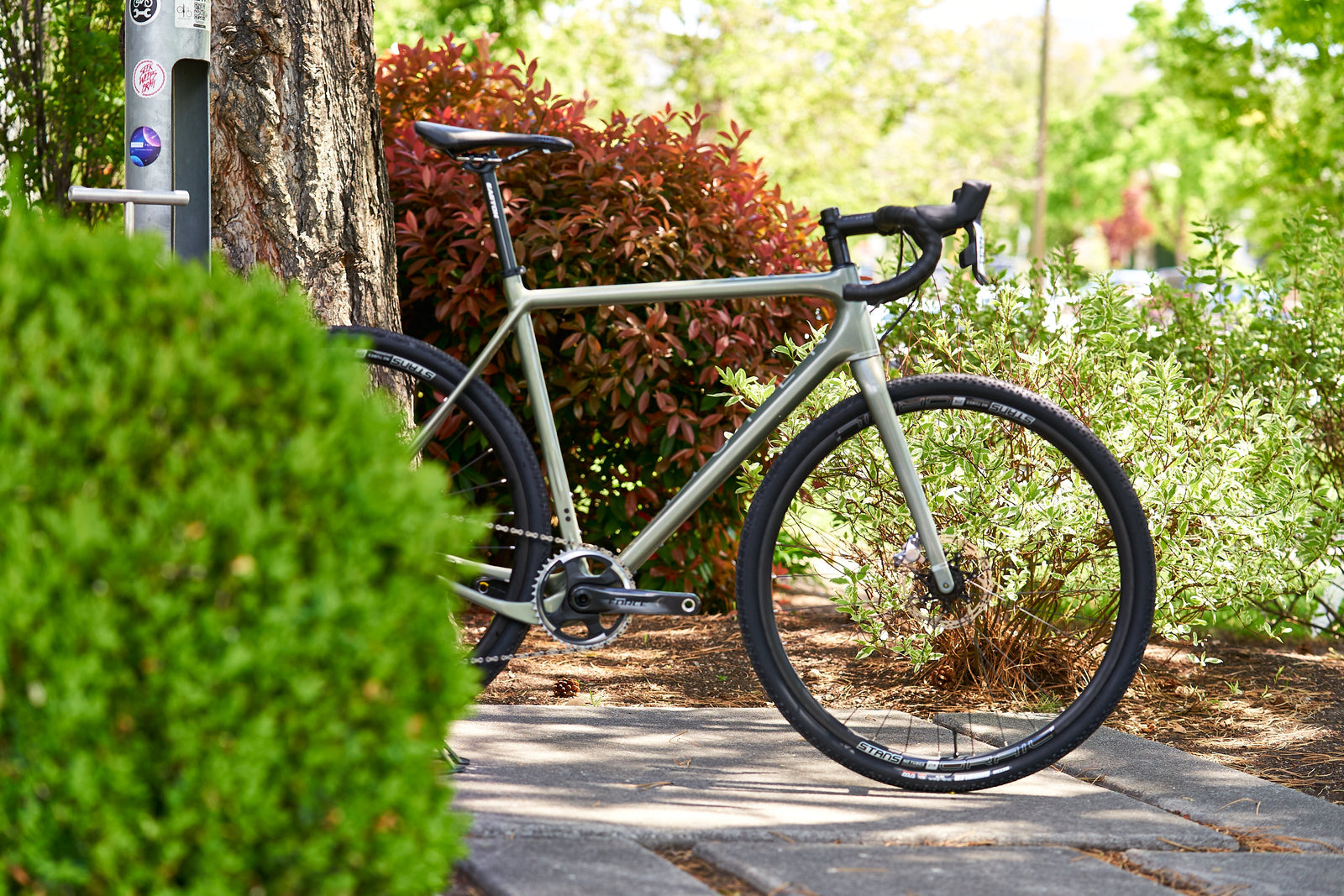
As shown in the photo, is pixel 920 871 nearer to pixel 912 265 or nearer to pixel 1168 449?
pixel 912 265

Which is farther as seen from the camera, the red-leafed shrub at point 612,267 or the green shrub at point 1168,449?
the red-leafed shrub at point 612,267

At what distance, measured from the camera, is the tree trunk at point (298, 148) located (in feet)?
11.2

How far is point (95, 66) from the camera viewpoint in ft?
14.1

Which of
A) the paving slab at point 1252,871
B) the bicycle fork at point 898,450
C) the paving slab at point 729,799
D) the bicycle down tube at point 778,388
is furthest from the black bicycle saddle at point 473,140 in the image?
the paving slab at point 1252,871

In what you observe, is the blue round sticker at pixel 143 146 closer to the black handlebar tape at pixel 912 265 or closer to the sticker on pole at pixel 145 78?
the sticker on pole at pixel 145 78

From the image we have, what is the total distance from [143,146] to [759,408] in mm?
1587

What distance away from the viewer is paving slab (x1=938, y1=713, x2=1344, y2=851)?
2787 millimetres

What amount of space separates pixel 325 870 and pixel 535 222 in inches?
110

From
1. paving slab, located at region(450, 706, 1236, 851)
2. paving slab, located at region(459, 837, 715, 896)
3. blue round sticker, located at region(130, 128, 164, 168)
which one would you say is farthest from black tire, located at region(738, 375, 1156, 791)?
blue round sticker, located at region(130, 128, 164, 168)

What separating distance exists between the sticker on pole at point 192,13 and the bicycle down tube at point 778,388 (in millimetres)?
971

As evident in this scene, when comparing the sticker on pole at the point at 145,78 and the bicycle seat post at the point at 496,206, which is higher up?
the sticker on pole at the point at 145,78

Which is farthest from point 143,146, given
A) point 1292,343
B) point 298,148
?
point 1292,343

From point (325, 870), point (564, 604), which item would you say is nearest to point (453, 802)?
point (564, 604)

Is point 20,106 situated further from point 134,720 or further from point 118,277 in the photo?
point 134,720
